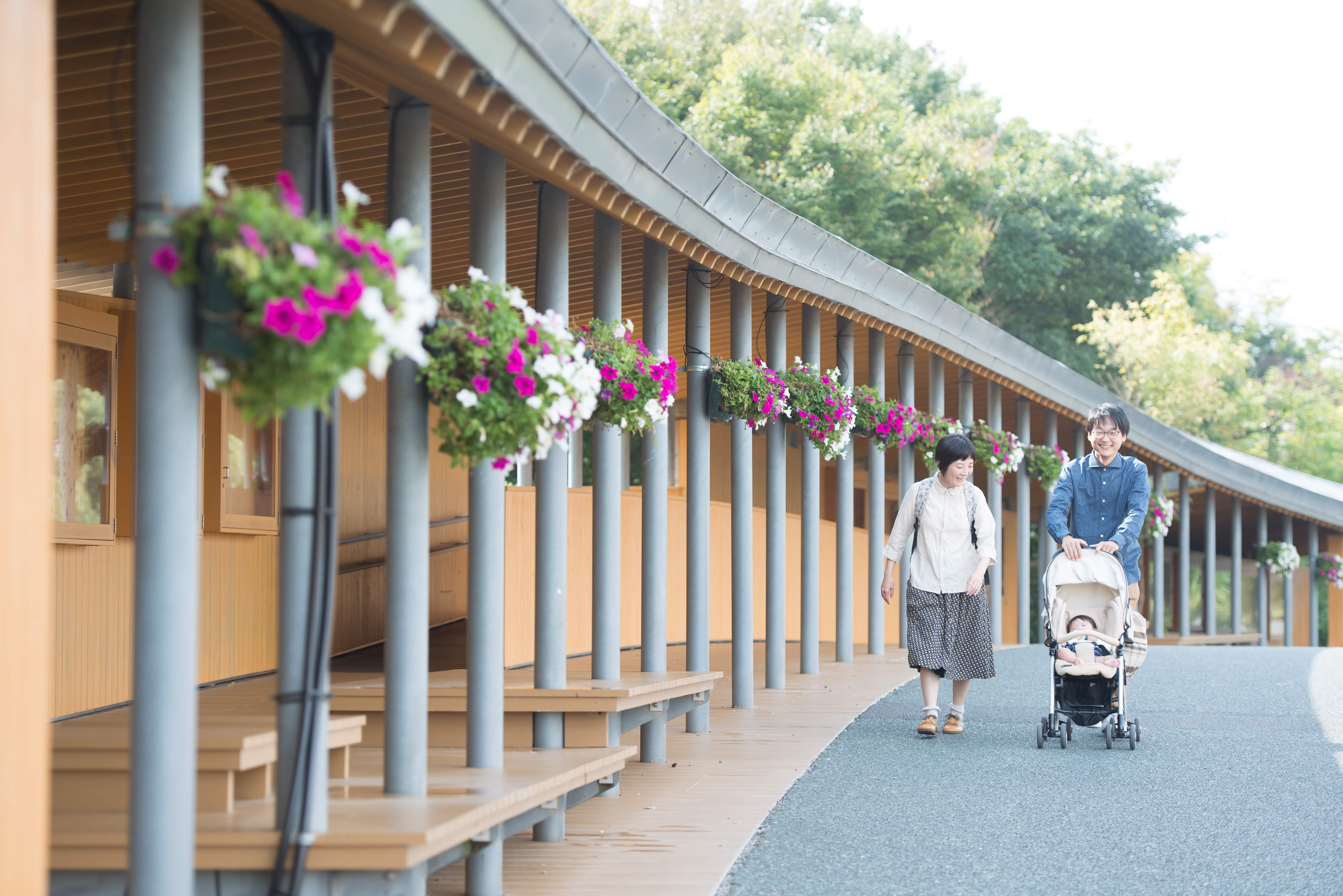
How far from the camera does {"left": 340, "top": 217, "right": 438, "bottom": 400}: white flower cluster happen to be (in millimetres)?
3291

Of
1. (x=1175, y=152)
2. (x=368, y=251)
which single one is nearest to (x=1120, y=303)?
(x=1175, y=152)

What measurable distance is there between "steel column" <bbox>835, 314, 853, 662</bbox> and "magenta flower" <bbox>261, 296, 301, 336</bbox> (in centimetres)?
918

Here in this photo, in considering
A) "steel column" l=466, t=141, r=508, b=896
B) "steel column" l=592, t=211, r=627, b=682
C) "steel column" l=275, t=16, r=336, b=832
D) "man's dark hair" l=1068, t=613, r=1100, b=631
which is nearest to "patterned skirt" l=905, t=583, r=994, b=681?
"man's dark hair" l=1068, t=613, r=1100, b=631

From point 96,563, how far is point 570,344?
3764 millimetres

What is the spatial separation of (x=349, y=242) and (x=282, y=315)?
249mm

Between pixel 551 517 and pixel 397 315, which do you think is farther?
pixel 551 517

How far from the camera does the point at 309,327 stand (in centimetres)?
319

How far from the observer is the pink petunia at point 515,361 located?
452cm

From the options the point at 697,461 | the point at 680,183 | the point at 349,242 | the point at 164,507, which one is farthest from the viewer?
the point at 697,461

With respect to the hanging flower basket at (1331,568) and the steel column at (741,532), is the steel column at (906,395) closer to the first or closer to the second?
the steel column at (741,532)

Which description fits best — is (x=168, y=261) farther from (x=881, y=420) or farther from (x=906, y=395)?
(x=906, y=395)

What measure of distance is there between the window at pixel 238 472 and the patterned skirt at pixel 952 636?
12.5ft

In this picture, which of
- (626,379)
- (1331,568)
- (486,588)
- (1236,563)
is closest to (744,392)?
(626,379)

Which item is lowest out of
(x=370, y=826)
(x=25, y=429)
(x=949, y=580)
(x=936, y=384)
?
(x=370, y=826)
